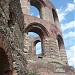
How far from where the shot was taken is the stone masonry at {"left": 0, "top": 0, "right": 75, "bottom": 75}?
623cm

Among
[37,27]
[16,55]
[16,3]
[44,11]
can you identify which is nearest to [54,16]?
[44,11]

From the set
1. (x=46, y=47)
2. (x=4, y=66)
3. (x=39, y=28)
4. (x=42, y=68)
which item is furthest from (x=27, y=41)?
(x=4, y=66)

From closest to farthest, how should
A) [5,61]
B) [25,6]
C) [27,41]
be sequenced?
[5,61] → [27,41] → [25,6]

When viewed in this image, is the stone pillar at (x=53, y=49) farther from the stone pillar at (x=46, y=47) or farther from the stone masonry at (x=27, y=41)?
the stone pillar at (x=46, y=47)

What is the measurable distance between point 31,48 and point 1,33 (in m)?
18.5

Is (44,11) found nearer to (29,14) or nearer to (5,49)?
(29,14)

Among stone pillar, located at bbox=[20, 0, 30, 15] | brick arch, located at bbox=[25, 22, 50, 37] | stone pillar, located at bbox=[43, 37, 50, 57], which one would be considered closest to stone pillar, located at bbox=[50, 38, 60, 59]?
stone pillar, located at bbox=[43, 37, 50, 57]

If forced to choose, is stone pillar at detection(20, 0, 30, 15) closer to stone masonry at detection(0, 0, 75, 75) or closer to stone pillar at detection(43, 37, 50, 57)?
stone masonry at detection(0, 0, 75, 75)

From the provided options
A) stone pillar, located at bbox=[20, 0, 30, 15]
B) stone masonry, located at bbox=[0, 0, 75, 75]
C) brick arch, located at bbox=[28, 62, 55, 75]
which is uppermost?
stone pillar, located at bbox=[20, 0, 30, 15]

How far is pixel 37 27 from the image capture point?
18984 millimetres

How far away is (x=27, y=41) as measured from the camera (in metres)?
17.5

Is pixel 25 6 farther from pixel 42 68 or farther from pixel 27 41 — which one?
pixel 42 68

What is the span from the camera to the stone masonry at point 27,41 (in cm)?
623

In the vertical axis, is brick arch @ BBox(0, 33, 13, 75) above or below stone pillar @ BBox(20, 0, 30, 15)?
below
